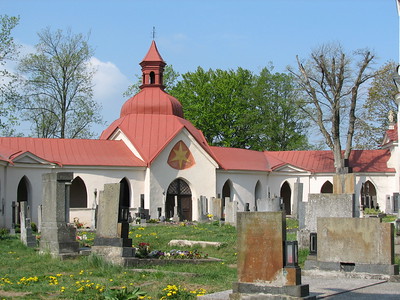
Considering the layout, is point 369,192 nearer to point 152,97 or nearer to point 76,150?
point 152,97

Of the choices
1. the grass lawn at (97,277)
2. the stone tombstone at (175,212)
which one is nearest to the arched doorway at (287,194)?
the stone tombstone at (175,212)

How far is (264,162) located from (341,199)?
104 feet

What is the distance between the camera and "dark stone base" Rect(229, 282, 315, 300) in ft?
32.2

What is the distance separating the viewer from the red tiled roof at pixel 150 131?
40.6 metres

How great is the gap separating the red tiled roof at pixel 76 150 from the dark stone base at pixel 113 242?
21.1 meters

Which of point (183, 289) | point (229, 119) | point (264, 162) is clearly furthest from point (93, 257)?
point (229, 119)

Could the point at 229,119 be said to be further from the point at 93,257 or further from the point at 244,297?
the point at 244,297

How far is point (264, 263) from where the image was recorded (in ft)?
33.1

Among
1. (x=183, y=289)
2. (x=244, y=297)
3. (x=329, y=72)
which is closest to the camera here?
(x=244, y=297)

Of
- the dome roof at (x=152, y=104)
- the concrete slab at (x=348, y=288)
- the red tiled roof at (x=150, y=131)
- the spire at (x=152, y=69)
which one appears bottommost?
the concrete slab at (x=348, y=288)

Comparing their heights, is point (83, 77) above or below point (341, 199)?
above

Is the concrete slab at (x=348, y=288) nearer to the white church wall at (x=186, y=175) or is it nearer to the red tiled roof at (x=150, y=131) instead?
the white church wall at (x=186, y=175)

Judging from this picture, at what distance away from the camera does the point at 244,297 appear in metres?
9.93

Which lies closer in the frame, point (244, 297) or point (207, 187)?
point (244, 297)
